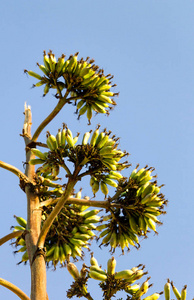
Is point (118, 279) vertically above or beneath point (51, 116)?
beneath

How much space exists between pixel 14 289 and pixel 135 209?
181 cm

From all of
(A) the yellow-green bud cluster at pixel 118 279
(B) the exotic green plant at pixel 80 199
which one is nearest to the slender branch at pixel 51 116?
(B) the exotic green plant at pixel 80 199

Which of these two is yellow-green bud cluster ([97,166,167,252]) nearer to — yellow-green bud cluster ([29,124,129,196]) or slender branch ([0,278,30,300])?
yellow-green bud cluster ([29,124,129,196])

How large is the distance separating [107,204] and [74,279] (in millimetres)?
1055

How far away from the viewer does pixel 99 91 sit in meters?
7.77

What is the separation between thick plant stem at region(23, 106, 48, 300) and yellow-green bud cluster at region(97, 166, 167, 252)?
1.02 meters

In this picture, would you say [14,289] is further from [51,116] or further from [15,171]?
[51,116]

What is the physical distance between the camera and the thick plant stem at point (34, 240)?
6070 mm

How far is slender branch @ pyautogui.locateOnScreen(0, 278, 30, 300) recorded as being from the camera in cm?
625

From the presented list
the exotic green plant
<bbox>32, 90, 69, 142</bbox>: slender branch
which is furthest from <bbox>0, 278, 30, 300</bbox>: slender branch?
<bbox>32, 90, 69, 142</bbox>: slender branch

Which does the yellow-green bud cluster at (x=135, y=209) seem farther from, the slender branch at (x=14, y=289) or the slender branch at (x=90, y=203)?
the slender branch at (x=14, y=289)

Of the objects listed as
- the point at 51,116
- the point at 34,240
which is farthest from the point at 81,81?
the point at 34,240

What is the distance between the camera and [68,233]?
774 centimetres

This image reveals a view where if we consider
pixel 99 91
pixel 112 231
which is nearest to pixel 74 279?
pixel 112 231
